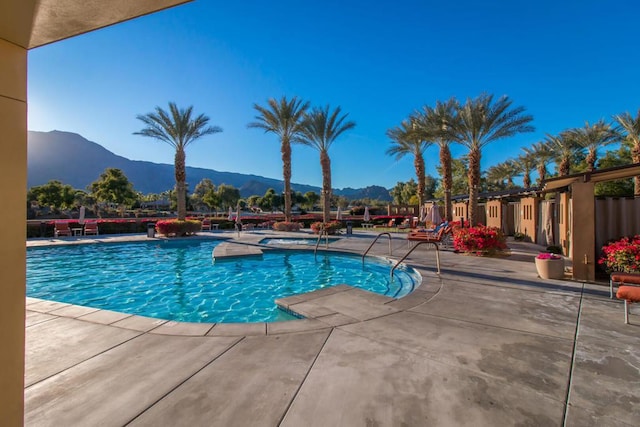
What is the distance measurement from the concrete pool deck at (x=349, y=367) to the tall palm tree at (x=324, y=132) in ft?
57.9

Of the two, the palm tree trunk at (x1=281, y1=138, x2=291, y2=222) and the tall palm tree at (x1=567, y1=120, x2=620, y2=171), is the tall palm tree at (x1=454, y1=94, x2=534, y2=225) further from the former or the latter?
the tall palm tree at (x1=567, y1=120, x2=620, y2=171)

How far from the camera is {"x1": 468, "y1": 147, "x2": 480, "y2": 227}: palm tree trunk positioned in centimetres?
1560

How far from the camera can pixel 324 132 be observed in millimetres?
22172

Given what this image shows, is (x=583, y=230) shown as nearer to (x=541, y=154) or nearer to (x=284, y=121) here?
(x=284, y=121)

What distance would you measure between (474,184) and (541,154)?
20.2 m

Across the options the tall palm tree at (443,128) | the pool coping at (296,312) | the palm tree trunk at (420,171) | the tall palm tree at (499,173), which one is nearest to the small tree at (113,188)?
the palm tree trunk at (420,171)

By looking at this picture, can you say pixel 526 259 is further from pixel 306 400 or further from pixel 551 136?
pixel 551 136

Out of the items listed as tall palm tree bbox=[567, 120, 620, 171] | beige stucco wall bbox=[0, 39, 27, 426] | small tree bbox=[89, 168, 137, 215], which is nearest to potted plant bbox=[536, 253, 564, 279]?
beige stucco wall bbox=[0, 39, 27, 426]

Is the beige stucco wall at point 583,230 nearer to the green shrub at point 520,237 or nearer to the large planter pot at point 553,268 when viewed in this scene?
the large planter pot at point 553,268

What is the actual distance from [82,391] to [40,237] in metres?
21.6

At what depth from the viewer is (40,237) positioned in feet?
58.7

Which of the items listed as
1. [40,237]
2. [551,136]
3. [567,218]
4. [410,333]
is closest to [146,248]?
[40,237]

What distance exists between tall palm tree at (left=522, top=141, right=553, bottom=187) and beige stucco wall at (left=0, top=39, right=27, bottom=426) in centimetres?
3698

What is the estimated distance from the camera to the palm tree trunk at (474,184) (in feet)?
51.2
